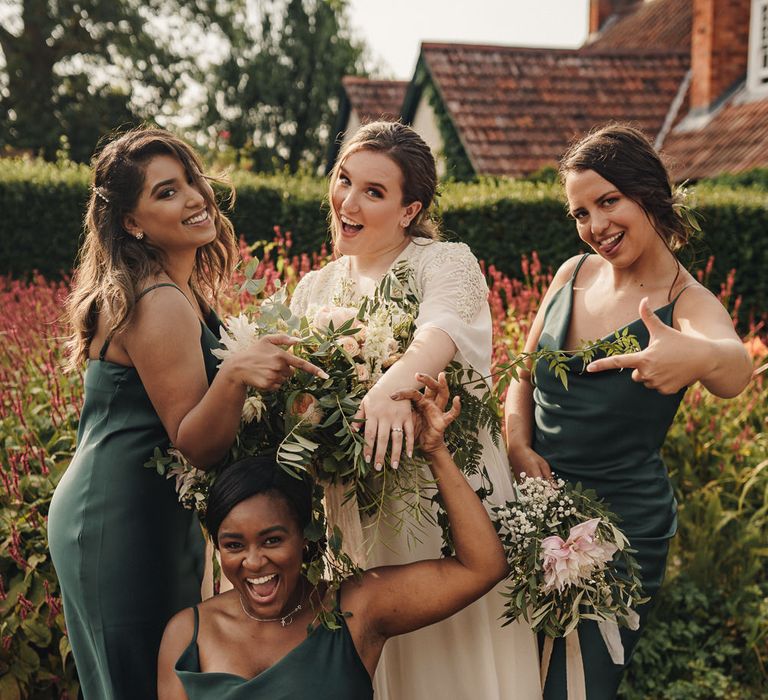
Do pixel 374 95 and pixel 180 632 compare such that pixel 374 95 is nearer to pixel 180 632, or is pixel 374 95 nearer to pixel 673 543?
pixel 673 543

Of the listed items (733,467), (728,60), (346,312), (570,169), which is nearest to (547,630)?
(346,312)

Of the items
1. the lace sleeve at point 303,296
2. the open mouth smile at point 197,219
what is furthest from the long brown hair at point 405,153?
the open mouth smile at point 197,219

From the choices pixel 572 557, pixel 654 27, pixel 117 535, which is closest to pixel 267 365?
pixel 117 535

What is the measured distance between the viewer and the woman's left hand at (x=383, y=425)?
2.19 m

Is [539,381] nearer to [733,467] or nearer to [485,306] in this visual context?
[485,306]

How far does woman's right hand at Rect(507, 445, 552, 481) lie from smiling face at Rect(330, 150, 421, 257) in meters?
0.82

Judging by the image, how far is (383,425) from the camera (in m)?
2.20

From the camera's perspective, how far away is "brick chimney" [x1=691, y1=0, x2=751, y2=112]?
14.1 m

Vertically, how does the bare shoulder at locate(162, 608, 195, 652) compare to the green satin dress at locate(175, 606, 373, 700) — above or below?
above

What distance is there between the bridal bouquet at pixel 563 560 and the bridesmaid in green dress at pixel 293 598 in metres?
0.12

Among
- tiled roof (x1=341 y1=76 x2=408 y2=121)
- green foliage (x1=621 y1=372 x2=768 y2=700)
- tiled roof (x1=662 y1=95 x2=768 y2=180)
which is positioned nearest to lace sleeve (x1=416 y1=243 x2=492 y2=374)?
green foliage (x1=621 y1=372 x2=768 y2=700)

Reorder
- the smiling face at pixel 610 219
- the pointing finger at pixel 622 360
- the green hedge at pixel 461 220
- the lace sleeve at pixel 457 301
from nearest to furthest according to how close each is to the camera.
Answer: the pointing finger at pixel 622 360, the lace sleeve at pixel 457 301, the smiling face at pixel 610 219, the green hedge at pixel 461 220

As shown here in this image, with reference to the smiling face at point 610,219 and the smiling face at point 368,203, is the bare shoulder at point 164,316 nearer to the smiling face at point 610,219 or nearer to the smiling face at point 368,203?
the smiling face at point 368,203

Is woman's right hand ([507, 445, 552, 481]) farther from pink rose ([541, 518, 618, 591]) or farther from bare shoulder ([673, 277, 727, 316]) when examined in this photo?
bare shoulder ([673, 277, 727, 316])
